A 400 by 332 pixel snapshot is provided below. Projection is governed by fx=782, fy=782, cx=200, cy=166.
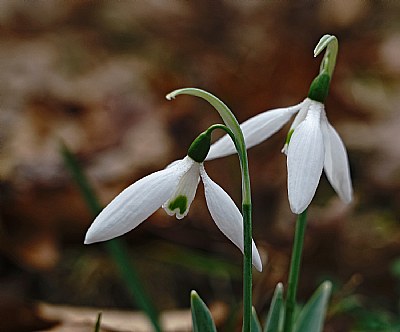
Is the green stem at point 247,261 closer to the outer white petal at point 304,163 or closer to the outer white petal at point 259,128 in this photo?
the outer white petal at point 304,163

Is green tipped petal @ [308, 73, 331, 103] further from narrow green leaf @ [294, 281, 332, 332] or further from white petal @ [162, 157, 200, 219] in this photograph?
narrow green leaf @ [294, 281, 332, 332]

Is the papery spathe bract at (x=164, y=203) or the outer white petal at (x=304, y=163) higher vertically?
the outer white petal at (x=304, y=163)

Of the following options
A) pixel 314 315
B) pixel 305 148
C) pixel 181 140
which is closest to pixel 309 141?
pixel 305 148

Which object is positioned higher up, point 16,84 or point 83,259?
point 16,84

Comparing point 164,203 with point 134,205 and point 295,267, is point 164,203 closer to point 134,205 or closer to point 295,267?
point 134,205

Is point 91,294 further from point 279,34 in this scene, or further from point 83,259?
point 279,34

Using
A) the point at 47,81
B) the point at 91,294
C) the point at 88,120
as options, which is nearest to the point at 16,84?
the point at 47,81

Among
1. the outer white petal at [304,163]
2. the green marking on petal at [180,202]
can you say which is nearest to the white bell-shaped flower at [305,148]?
the outer white petal at [304,163]
